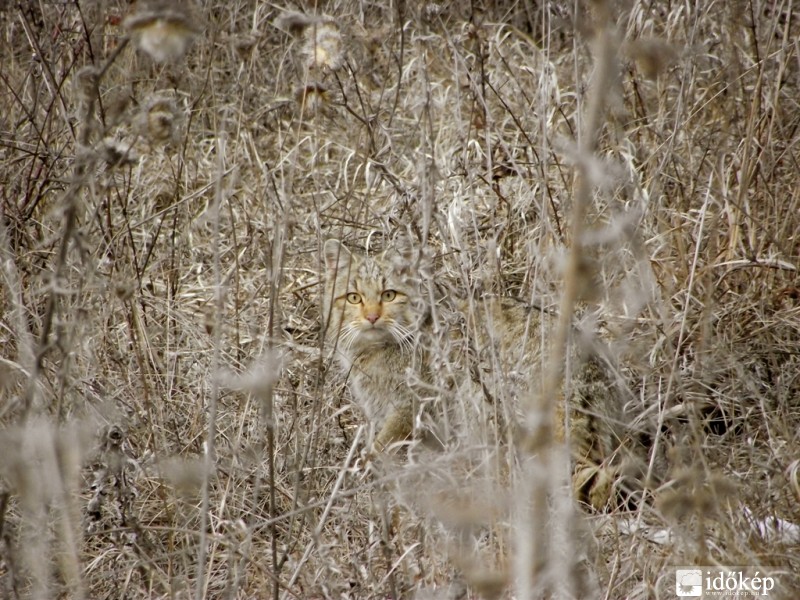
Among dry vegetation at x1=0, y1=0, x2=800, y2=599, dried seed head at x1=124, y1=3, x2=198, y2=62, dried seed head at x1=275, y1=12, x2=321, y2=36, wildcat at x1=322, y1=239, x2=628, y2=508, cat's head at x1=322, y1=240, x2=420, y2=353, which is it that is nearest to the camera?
dried seed head at x1=124, y1=3, x2=198, y2=62

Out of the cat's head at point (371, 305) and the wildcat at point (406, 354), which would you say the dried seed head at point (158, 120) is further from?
the cat's head at point (371, 305)

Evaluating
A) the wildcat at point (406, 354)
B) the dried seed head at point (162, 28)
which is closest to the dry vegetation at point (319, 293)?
the dried seed head at point (162, 28)

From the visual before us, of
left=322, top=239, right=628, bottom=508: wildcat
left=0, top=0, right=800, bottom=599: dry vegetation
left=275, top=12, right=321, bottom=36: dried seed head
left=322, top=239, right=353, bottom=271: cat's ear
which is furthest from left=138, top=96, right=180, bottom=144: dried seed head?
left=322, top=239, right=353, bottom=271: cat's ear

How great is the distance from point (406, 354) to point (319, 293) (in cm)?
46

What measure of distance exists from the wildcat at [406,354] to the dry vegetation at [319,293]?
0.13m

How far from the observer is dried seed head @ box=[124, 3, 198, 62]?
1.58 metres

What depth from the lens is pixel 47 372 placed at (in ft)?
9.87

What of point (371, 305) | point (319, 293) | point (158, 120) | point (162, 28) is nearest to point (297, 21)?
point (158, 120)

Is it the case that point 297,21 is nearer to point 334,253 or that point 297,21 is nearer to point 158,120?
point 158,120

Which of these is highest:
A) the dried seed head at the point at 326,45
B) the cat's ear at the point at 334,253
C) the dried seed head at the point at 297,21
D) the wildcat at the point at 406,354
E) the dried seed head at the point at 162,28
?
the dried seed head at the point at 326,45

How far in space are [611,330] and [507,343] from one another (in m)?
0.52

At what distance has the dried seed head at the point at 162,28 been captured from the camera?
158 cm

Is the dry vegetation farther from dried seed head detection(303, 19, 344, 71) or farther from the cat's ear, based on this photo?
the cat's ear

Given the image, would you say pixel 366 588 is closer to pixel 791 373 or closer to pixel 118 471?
pixel 118 471
